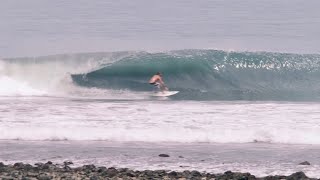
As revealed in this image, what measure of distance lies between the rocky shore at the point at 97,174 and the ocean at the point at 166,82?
0.79 m

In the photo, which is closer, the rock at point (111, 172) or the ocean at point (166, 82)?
the rock at point (111, 172)

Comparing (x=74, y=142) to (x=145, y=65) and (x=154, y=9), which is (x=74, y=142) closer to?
(x=145, y=65)

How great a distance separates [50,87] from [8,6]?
22657 millimetres

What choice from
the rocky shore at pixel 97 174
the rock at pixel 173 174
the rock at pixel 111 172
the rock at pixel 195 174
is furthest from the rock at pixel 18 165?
the rock at pixel 195 174

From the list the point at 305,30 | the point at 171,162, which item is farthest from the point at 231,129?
the point at 305,30

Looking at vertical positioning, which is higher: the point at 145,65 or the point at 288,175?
the point at 145,65

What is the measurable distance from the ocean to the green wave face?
0.04 m

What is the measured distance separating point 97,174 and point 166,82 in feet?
52.7

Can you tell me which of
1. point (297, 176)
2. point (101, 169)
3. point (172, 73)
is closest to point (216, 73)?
point (172, 73)

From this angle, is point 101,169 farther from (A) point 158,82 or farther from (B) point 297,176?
(A) point 158,82

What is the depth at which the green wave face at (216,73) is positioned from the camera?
2803 cm

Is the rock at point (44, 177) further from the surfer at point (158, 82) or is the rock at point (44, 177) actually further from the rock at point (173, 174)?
the surfer at point (158, 82)

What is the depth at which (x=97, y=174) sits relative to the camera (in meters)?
12.9

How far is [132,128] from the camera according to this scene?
18109 mm
